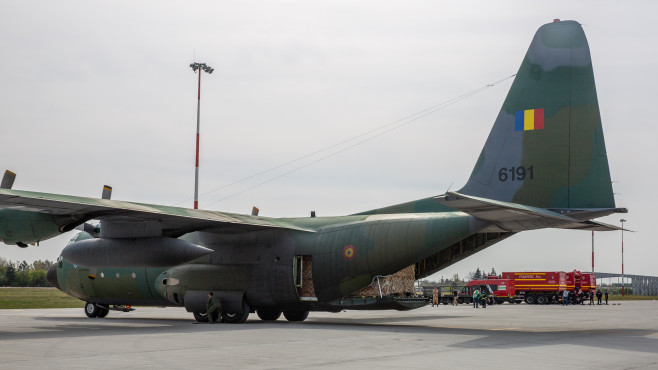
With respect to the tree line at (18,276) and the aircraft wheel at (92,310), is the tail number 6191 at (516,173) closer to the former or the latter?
the aircraft wheel at (92,310)

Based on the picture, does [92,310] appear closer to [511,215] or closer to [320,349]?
[320,349]

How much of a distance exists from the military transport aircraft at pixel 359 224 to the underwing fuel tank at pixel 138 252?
1.3 inches

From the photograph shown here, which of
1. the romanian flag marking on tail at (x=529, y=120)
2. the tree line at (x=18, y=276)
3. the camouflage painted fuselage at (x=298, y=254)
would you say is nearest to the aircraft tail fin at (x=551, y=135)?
the romanian flag marking on tail at (x=529, y=120)

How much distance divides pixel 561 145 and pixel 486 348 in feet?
24.8

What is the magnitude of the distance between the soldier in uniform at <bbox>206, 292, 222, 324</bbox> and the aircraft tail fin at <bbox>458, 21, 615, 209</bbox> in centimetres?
928

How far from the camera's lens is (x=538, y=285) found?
53.7m

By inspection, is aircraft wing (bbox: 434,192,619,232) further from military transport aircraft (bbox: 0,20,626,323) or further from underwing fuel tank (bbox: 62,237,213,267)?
underwing fuel tank (bbox: 62,237,213,267)

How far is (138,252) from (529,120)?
12.5m

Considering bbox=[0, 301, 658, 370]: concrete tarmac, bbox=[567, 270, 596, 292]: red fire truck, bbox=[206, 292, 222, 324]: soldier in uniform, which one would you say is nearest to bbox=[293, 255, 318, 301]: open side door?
bbox=[206, 292, 222, 324]: soldier in uniform

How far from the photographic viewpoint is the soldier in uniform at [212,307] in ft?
76.2

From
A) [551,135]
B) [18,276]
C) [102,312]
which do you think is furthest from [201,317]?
[18,276]

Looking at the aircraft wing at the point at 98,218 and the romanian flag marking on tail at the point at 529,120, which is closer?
the aircraft wing at the point at 98,218

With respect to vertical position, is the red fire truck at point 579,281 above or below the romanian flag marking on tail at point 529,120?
below

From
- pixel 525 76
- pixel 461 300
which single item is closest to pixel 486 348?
pixel 525 76
